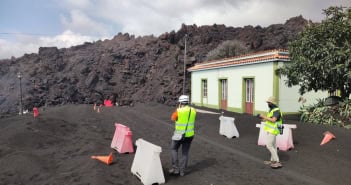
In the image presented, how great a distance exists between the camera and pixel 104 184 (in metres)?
5.75

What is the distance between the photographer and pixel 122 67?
52281 millimetres

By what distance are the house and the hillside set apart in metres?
13.6

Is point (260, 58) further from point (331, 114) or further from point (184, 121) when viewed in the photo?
point (184, 121)

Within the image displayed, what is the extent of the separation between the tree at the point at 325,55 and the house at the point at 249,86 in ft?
8.58

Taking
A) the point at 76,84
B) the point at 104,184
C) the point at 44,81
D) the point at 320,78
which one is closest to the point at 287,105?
the point at 320,78

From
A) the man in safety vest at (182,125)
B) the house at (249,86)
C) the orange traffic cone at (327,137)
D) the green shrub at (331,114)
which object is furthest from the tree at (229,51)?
the man in safety vest at (182,125)

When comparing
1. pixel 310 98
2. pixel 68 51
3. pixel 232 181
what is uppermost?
pixel 68 51

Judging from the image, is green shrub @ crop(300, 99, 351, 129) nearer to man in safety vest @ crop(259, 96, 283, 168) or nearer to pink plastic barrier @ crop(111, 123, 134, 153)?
man in safety vest @ crop(259, 96, 283, 168)

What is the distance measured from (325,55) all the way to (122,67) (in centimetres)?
4222

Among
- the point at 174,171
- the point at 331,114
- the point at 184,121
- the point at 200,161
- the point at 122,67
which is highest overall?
the point at 122,67

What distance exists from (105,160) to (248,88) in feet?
48.9

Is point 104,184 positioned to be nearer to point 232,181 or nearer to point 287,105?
point 232,181

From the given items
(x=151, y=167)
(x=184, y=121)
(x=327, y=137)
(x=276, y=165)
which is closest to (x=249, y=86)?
(x=327, y=137)

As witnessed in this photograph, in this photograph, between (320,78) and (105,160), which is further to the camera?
(320,78)
